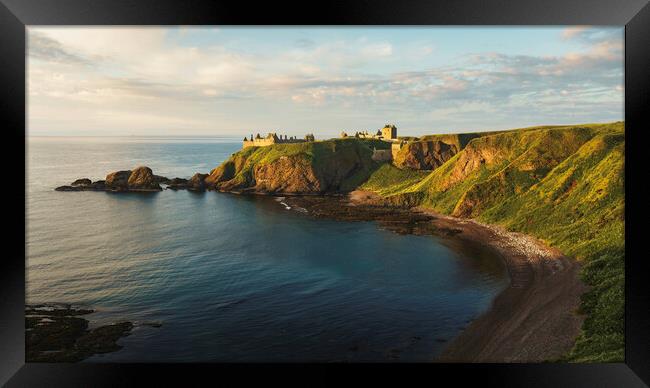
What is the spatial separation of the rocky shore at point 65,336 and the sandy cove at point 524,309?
1585 cm

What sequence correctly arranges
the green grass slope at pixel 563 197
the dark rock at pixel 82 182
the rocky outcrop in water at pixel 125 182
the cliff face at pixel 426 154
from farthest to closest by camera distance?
the cliff face at pixel 426 154 < the rocky outcrop in water at pixel 125 182 < the dark rock at pixel 82 182 < the green grass slope at pixel 563 197

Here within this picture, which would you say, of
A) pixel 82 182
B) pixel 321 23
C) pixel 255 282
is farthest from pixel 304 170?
pixel 321 23

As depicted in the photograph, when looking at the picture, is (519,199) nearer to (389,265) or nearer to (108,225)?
(389,265)

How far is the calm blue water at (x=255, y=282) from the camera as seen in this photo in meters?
20.2

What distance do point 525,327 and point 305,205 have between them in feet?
158

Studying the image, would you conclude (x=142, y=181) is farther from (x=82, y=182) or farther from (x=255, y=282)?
(x=255, y=282)

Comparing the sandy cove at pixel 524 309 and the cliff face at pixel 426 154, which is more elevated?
the cliff face at pixel 426 154

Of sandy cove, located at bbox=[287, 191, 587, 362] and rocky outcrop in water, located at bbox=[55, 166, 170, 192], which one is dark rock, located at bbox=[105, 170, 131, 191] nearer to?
rocky outcrop in water, located at bbox=[55, 166, 170, 192]

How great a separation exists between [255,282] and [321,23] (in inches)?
877

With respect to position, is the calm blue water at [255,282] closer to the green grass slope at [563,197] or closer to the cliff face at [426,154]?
the green grass slope at [563,197]

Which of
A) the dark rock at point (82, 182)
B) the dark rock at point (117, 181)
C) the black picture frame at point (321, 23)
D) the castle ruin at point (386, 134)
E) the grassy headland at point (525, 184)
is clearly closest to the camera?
the black picture frame at point (321, 23)

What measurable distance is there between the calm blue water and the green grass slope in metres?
6.30

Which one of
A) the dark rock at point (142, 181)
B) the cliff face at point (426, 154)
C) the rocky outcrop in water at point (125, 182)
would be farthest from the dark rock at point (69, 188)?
the cliff face at point (426, 154)

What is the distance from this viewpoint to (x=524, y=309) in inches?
910
